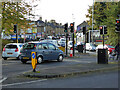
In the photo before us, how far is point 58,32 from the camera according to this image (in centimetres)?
16762

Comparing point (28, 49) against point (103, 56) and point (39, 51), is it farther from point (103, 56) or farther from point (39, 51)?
point (103, 56)

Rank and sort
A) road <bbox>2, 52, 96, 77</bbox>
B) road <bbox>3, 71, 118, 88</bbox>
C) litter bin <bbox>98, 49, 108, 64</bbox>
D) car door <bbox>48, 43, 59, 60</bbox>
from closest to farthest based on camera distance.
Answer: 1. road <bbox>3, 71, 118, 88</bbox>
2. road <bbox>2, 52, 96, 77</bbox>
3. litter bin <bbox>98, 49, 108, 64</bbox>
4. car door <bbox>48, 43, 59, 60</bbox>

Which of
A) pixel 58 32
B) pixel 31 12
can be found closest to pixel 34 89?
pixel 31 12

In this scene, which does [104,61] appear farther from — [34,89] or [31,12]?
[31,12]

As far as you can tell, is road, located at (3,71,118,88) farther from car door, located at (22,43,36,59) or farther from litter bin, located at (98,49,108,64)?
car door, located at (22,43,36,59)

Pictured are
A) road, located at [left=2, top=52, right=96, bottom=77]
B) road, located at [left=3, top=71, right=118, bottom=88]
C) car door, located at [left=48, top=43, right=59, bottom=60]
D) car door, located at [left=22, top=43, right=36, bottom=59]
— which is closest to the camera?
road, located at [left=3, top=71, right=118, bottom=88]

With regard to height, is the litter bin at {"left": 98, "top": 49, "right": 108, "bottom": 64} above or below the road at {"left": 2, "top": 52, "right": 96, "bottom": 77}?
above

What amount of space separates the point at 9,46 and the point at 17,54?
111 cm

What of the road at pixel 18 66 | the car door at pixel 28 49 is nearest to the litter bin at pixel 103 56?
the road at pixel 18 66

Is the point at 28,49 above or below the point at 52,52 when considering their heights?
above

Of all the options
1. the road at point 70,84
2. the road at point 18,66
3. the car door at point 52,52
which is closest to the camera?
the road at point 70,84

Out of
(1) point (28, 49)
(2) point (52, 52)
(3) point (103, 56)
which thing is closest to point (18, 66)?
(1) point (28, 49)

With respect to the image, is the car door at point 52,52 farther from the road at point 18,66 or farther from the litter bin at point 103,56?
the litter bin at point 103,56

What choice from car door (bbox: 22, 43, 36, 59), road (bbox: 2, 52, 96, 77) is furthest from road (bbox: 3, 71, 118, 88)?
car door (bbox: 22, 43, 36, 59)
